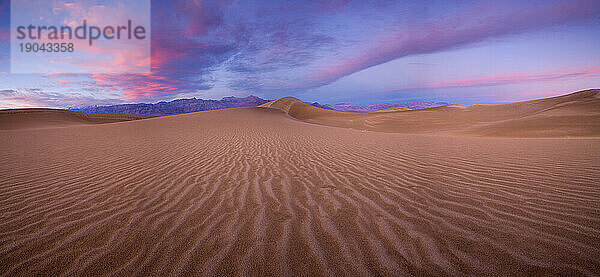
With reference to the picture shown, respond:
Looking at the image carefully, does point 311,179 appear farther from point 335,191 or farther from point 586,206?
point 586,206

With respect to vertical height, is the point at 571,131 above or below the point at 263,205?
above

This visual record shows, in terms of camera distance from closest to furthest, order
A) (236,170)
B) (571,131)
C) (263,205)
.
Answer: (263,205) < (236,170) < (571,131)

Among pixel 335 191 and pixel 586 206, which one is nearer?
pixel 586 206

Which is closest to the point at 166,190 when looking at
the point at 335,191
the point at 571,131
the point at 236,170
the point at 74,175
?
the point at 236,170

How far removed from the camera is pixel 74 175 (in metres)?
4.91


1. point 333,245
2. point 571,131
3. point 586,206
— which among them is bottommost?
point 333,245

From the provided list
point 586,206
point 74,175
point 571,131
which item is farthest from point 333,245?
point 571,131

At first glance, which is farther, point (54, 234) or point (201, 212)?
point (201, 212)

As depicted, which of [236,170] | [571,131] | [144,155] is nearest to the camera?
[236,170]

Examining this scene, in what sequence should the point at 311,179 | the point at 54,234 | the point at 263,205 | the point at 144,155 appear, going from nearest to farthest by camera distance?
the point at 54,234, the point at 263,205, the point at 311,179, the point at 144,155

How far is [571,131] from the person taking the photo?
1127 centimetres

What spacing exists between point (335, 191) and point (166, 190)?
2975 mm

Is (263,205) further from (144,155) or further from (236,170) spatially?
(144,155)

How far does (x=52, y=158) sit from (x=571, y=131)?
A: 2095 centimetres
